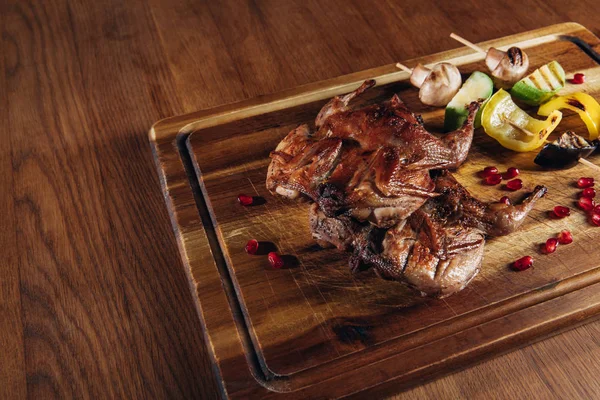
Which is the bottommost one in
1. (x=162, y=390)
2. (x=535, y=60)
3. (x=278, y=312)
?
(x=162, y=390)

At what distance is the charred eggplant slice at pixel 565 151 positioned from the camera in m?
2.99

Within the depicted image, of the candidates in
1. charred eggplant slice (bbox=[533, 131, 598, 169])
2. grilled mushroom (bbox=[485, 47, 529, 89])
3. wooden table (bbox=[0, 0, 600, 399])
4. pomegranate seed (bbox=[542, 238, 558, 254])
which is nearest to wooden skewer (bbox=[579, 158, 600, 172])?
charred eggplant slice (bbox=[533, 131, 598, 169])

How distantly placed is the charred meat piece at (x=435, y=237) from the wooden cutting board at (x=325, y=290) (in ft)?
0.39

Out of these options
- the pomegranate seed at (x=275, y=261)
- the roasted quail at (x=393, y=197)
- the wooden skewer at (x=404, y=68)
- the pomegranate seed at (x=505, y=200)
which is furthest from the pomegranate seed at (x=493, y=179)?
the pomegranate seed at (x=275, y=261)

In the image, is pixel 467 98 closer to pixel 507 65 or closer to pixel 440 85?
pixel 440 85

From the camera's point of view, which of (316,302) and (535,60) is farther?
(535,60)

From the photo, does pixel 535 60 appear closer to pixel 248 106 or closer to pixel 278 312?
pixel 248 106

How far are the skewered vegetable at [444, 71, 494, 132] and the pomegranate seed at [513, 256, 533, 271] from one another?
880 millimetres

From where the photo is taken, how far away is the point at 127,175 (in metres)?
3.40

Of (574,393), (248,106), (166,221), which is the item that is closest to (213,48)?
(248,106)

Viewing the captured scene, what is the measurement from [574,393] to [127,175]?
2.45 metres

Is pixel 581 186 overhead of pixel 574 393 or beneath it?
overhead

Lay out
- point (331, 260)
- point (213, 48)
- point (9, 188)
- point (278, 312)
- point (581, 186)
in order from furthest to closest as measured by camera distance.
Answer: point (213, 48), point (9, 188), point (581, 186), point (331, 260), point (278, 312)

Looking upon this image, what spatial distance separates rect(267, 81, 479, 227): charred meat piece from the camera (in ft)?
8.35
